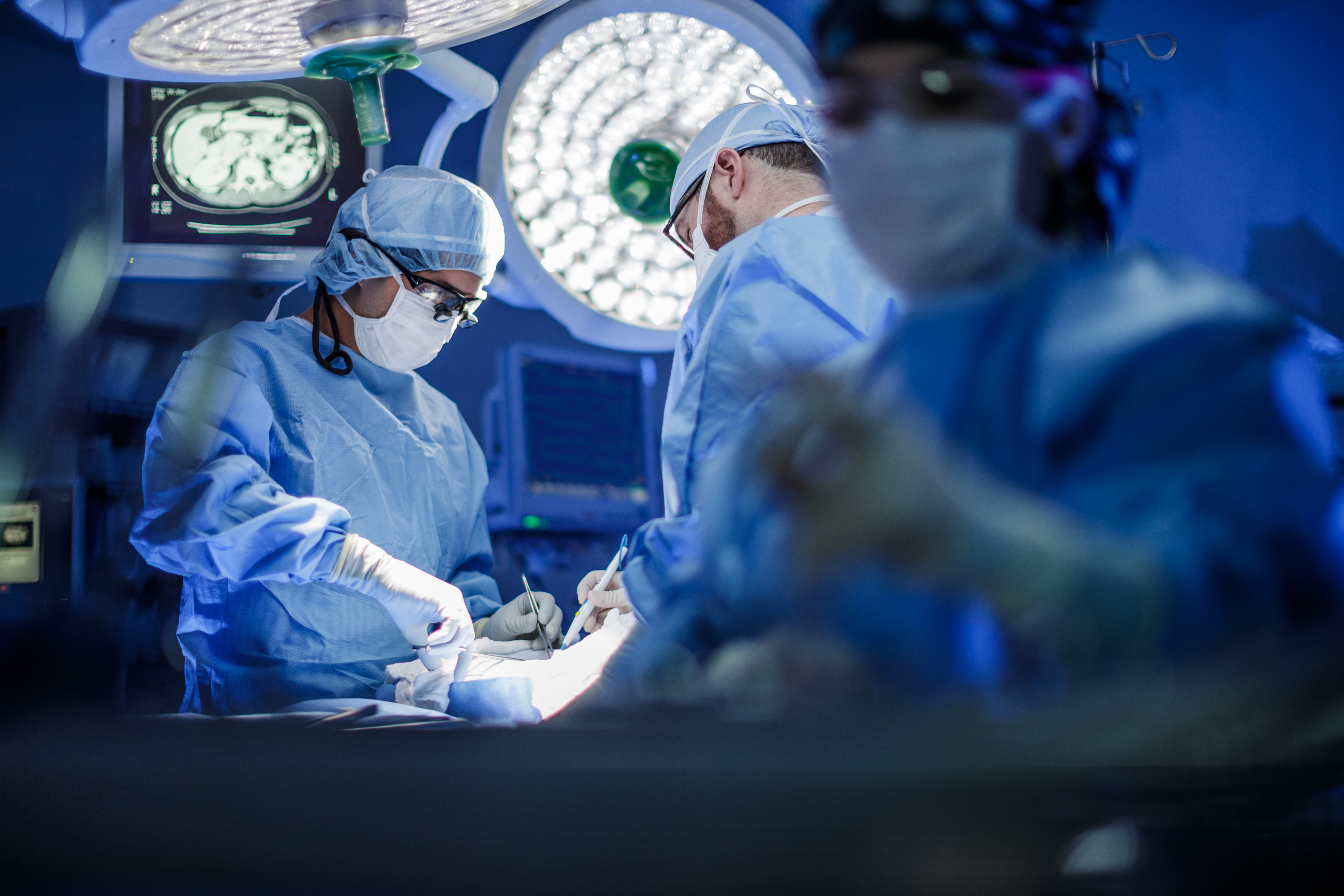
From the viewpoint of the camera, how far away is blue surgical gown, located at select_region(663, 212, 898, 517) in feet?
3.75

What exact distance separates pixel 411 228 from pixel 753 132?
793 mm

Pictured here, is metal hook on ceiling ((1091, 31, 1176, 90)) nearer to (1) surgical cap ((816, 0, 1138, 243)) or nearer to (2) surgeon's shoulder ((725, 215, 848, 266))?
(2) surgeon's shoulder ((725, 215, 848, 266))

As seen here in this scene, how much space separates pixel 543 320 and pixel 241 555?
4.08 feet

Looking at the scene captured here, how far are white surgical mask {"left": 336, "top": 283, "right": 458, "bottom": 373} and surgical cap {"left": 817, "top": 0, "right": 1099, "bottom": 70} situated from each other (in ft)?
4.93

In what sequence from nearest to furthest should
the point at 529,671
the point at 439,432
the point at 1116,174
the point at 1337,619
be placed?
the point at 1337,619
the point at 1116,174
the point at 529,671
the point at 439,432

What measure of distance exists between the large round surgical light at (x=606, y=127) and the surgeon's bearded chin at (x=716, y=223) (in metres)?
0.87

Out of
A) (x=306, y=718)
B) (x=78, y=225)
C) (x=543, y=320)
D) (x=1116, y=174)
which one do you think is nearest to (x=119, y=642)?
(x=306, y=718)

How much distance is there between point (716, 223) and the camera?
1.60 m

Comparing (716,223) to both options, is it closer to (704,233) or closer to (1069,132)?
(704,233)

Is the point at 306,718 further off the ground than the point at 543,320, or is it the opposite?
the point at 543,320

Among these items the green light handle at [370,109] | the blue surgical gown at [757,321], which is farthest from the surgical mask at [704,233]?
the green light handle at [370,109]

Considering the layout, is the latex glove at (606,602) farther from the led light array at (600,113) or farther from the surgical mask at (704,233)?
the led light array at (600,113)

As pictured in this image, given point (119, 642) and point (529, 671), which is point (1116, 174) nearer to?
point (119, 642)

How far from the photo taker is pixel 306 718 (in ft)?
3.15
